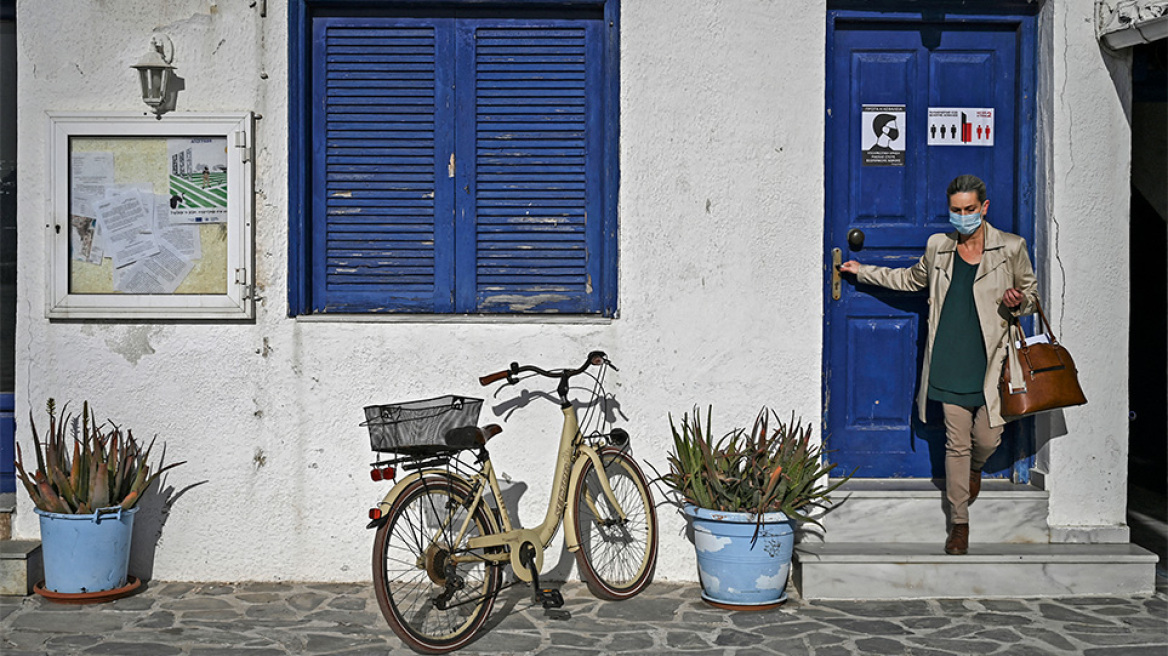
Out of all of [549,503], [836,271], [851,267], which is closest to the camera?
[549,503]

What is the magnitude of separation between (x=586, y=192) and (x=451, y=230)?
814mm

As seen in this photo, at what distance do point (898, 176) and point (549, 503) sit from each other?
2.80 m

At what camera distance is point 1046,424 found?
6867 mm

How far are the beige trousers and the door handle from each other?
912mm

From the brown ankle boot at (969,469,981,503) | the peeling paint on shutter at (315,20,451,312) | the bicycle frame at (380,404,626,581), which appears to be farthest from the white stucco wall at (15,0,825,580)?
the brown ankle boot at (969,469,981,503)

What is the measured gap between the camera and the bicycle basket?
17.8 ft

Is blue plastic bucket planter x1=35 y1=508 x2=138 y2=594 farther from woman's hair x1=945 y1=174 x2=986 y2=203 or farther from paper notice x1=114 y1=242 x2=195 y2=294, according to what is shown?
woman's hair x1=945 y1=174 x2=986 y2=203

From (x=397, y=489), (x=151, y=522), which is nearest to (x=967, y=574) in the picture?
(x=397, y=489)

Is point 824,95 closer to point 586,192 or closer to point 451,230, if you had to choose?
point 586,192

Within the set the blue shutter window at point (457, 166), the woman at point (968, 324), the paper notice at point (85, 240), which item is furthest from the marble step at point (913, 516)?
the paper notice at point (85, 240)

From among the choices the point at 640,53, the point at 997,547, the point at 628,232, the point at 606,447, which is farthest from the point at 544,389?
the point at 997,547

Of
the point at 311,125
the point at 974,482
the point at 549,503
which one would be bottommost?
the point at 549,503

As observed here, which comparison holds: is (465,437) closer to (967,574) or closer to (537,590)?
(537,590)

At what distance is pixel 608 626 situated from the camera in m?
5.92
